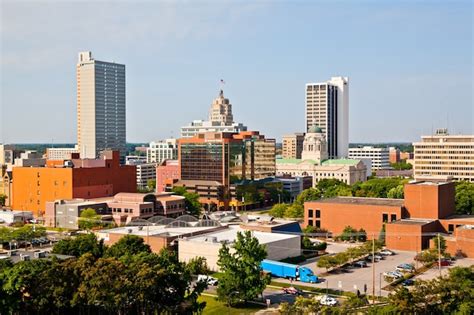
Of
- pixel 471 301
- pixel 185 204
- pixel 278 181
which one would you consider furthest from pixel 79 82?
pixel 471 301

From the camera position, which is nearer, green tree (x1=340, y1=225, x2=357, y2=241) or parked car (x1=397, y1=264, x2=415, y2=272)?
parked car (x1=397, y1=264, x2=415, y2=272)

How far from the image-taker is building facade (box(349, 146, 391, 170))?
146500 mm

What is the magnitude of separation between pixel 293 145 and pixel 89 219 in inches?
3113

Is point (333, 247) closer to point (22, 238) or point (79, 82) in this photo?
point (22, 238)

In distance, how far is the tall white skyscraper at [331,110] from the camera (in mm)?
127250

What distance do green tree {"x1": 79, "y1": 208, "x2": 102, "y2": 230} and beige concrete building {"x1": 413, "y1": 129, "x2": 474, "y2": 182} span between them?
4593 centimetres

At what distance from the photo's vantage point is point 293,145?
130 meters

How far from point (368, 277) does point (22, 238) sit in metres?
27.0

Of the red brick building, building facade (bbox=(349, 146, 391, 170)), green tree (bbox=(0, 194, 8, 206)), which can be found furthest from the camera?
building facade (bbox=(349, 146, 391, 170))

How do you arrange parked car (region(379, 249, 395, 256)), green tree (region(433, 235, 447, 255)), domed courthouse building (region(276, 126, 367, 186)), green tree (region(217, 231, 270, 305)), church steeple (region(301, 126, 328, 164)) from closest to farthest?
green tree (region(217, 231, 270, 305)), green tree (region(433, 235, 447, 255)), parked car (region(379, 249, 395, 256)), domed courthouse building (region(276, 126, 367, 186)), church steeple (region(301, 126, 328, 164))

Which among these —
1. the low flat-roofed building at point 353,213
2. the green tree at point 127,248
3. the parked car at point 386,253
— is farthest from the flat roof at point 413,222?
the green tree at point 127,248

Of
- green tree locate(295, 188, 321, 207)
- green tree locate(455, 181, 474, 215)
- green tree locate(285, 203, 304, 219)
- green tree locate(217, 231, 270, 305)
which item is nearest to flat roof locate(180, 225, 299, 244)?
green tree locate(217, 231, 270, 305)

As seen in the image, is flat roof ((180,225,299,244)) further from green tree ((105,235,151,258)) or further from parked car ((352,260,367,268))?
parked car ((352,260,367,268))

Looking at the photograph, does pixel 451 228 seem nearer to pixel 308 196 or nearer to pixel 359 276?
pixel 359 276
